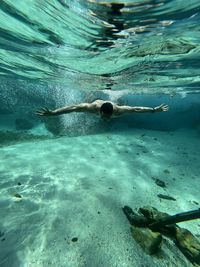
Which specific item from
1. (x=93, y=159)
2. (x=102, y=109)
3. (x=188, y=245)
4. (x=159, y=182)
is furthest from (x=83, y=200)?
(x=93, y=159)

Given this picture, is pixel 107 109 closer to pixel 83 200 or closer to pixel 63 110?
pixel 63 110

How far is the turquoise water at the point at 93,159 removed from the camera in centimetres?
606

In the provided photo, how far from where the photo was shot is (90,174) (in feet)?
36.8

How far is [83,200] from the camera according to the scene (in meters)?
8.24

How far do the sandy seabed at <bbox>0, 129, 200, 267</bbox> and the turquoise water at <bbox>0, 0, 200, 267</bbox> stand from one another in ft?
0.10

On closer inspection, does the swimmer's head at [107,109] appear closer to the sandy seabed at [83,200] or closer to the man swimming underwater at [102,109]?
the man swimming underwater at [102,109]

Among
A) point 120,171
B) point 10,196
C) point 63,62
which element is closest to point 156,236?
point 10,196

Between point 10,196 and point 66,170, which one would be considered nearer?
point 10,196

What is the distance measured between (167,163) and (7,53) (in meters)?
13.7

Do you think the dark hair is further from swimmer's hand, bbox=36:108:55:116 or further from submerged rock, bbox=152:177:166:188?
submerged rock, bbox=152:177:166:188

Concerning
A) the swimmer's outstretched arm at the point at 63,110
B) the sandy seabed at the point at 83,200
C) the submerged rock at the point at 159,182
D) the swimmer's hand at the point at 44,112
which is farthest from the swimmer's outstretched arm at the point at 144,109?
the submerged rock at the point at 159,182

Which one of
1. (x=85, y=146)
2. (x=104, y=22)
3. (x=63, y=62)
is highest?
(x=104, y=22)

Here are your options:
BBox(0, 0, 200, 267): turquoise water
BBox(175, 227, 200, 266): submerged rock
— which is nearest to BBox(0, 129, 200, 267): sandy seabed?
BBox(0, 0, 200, 267): turquoise water

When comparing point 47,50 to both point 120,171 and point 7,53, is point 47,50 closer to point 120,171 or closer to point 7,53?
point 7,53
